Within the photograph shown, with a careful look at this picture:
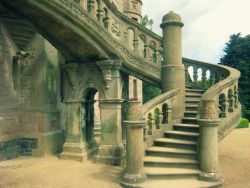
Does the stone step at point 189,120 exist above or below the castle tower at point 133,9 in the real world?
below

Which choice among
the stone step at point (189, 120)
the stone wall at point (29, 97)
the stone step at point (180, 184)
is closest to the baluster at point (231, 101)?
the stone step at point (189, 120)

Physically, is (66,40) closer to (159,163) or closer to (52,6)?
(52,6)

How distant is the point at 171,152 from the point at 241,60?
79.3ft

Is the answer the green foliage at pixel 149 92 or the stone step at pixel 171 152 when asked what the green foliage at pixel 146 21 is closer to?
the green foliage at pixel 149 92

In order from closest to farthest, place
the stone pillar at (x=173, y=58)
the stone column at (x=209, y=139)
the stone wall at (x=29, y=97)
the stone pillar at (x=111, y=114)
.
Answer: the stone column at (x=209, y=139)
the stone pillar at (x=173, y=58)
the stone pillar at (x=111, y=114)
the stone wall at (x=29, y=97)

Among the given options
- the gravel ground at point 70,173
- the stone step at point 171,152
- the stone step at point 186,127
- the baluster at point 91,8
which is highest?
the baluster at point 91,8

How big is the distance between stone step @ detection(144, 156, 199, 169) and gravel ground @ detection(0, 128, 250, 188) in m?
0.84

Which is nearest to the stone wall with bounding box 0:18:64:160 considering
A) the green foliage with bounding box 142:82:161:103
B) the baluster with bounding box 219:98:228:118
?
the baluster with bounding box 219:98:228:118

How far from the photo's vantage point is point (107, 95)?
844cm

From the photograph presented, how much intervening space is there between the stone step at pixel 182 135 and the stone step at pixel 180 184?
1.32 metres

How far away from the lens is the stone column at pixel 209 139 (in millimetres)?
5762

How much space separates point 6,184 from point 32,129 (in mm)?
3320

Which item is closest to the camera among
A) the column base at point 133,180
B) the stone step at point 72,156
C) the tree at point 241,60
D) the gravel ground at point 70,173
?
the column base at point 133,180

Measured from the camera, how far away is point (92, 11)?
7793 mm
